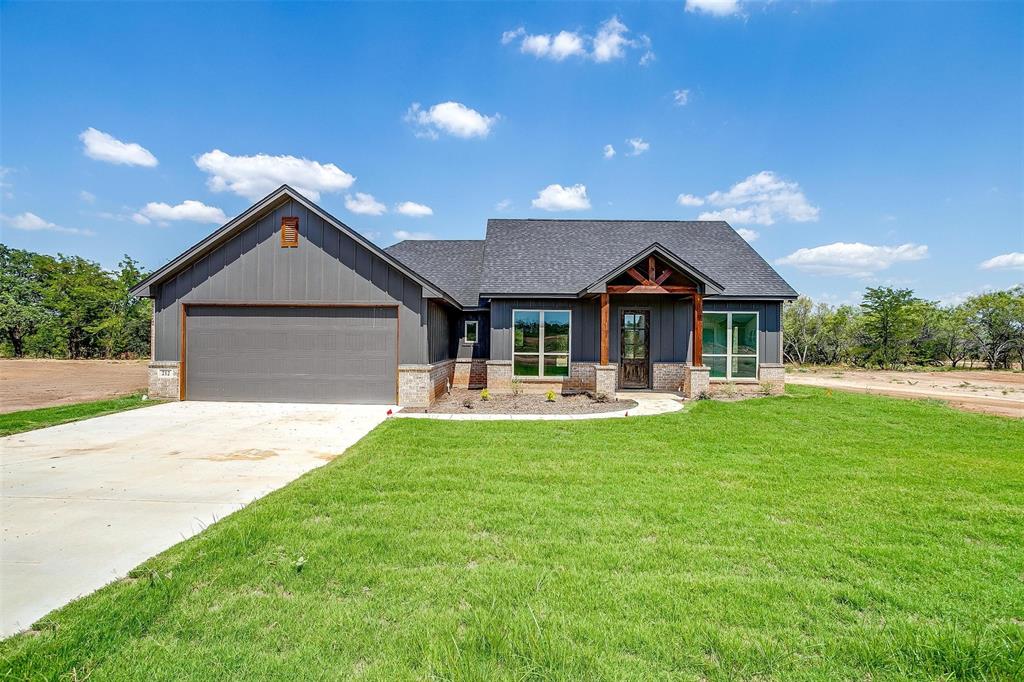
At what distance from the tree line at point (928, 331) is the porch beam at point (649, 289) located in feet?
49.1

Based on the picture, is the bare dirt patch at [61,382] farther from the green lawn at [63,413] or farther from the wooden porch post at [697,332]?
the wooden porch post at [697,332]

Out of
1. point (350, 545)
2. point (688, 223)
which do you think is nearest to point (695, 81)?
point (688, 223)

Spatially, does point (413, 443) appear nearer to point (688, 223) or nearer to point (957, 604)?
point (957, 604)

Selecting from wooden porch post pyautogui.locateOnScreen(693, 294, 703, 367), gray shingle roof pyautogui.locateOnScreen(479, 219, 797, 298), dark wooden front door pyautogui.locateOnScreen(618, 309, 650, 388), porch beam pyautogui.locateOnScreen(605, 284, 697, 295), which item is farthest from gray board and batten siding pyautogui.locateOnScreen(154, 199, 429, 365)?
wooden porch post pyautogui.locateOnScreen(693, 294, 703, 367)

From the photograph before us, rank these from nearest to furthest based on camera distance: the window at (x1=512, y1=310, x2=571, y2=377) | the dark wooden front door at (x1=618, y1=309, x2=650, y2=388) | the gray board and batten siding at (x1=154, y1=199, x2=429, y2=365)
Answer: the gray board and batten siding at (x1=154, y1=199, x2=429, y2=365) < the window at (x1=512, y1=310, x2=571, y2=377) < the dark wooden front door at (x1=618, y1=309, x2=650, y2=388)

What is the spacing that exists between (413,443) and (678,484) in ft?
13.5

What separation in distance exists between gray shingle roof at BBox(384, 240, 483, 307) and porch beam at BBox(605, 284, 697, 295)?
18.0ft

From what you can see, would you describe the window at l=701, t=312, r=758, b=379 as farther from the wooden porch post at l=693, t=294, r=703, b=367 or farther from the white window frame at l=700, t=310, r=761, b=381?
the wooden porch post at l=693, t=294, r=703, b=367

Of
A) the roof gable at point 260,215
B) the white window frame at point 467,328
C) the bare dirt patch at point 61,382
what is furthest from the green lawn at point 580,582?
the bare dirt patch at point 61,382

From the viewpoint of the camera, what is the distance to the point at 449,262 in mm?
18406

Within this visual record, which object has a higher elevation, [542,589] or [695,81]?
[695,81]

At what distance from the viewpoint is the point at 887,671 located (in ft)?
7.22

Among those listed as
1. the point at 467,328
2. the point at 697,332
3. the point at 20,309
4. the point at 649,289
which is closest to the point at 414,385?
the point at 467,328

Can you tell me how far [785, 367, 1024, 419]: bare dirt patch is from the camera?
11547mm
